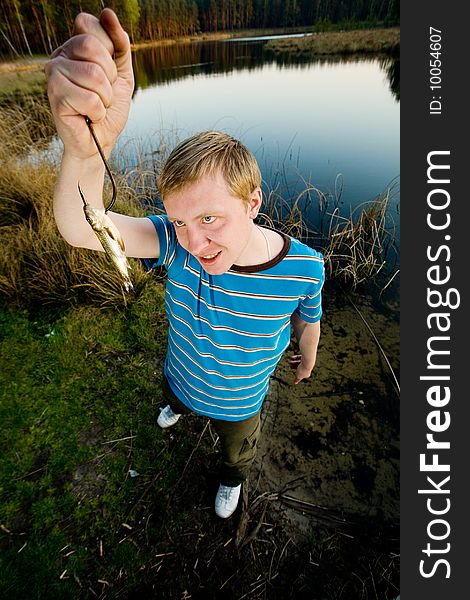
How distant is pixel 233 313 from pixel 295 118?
12.0 metres

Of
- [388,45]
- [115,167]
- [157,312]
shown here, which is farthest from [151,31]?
[157,312]

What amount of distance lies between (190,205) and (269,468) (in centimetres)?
223

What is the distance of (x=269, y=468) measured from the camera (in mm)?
2553

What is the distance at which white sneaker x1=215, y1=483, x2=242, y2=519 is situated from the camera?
7.15 ft

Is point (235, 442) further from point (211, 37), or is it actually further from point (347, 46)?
point (211, 37)

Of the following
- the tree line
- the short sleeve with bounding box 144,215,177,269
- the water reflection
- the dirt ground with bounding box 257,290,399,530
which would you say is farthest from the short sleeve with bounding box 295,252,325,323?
the water reflection

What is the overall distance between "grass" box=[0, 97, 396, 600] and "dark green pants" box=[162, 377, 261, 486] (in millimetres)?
394

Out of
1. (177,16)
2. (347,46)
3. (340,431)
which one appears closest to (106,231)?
(340,431)

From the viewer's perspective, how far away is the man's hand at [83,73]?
2.84 feet

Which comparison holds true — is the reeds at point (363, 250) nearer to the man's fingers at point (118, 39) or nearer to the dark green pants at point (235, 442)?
the dark green pants at point (235, 442)

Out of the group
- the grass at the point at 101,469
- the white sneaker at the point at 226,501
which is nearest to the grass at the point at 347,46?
the grass at the point at 101,469

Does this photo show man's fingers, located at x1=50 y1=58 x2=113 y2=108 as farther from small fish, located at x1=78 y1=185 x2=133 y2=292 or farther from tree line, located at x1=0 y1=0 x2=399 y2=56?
tree line, located at x1=0 y1=0 x2=399 y2=56

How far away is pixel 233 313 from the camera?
4.99 feet

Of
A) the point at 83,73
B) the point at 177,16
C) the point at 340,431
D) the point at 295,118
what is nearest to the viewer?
the point at 83,73
